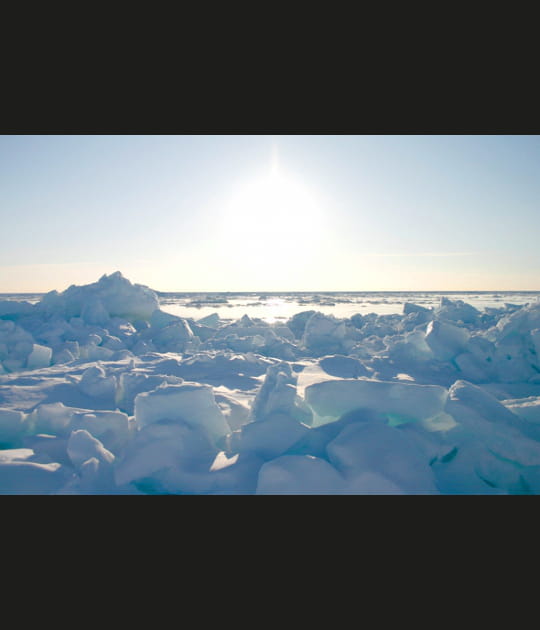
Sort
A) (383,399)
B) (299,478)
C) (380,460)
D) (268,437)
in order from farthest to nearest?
(383,399)
(268,437)
(380,460)
(299,478)

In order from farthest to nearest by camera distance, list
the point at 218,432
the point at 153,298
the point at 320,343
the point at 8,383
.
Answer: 1. the point at 153,298
2. the point at 320,343
3. the point at 8,383
4. the point at 218,432

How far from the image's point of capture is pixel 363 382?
2895 mm

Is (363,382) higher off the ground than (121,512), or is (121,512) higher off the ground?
(363,382)

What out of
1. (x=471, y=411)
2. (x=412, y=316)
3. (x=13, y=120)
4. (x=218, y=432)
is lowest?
(x=218, y=432)

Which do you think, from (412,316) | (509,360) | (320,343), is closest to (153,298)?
(320,343)

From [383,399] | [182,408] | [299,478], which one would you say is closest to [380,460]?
[299,478]

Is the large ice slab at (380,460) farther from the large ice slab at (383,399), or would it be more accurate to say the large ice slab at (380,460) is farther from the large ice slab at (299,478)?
the large ice slab at (383,399)

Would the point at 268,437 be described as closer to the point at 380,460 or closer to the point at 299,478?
the point at 299,478

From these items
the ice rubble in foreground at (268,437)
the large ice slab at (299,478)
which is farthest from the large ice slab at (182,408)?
the large ice slab at (299,478)

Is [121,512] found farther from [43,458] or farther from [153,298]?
[153,298]

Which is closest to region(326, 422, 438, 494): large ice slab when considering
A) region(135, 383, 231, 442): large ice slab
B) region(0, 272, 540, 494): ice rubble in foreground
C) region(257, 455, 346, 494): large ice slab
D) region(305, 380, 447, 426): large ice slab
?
region(0, 272, 540, 494): ice rubble in foreground

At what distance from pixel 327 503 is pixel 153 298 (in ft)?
28.6

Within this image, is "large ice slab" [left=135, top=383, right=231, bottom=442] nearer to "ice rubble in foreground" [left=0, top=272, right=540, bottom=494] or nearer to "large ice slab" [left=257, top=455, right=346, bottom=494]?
"ice rubble in foreground" [left=0, top=272, right=540, bottom=494]

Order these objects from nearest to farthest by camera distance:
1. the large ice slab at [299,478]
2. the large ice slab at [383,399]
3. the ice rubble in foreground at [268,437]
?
the large ice slab at [299,478] → the ice rubble in foreground at [268,437] → the large ice slab at [383,399]
